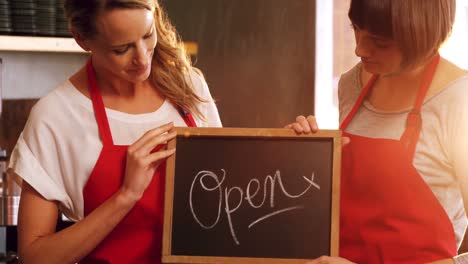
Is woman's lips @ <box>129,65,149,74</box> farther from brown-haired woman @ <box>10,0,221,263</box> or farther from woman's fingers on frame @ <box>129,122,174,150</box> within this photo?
woman's fingers on frame @ <box>129,122,174,150</box>

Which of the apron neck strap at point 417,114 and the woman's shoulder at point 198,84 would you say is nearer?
the apron neck strap at point 417,114

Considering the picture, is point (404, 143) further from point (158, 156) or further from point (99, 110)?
point (99, 110)

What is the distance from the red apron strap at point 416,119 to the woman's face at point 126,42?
0.51 meters

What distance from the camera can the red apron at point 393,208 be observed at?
1408 millimetres

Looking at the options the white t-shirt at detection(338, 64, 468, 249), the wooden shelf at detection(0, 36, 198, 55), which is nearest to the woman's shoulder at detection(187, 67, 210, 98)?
the white t-shirt at detection(338, 64, 468, 249)

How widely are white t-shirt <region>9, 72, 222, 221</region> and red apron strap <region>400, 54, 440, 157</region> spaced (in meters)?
0.52

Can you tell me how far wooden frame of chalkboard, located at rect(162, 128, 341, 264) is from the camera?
4.72 feet

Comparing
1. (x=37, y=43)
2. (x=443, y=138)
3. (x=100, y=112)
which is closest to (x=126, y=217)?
(x=100, y=112)

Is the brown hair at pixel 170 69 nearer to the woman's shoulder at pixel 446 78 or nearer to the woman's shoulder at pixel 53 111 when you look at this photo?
the woman's shoulder at pixel 53 111

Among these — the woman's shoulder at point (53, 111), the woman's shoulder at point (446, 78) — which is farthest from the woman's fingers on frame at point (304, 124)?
the woman's shoulder at point (53, 111)

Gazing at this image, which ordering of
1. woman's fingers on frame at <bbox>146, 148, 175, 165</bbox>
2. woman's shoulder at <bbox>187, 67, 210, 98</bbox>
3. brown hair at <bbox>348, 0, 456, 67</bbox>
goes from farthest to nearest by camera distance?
1. woman's shoulder at <bbox>187, 67, 210, 98</bbox>
2. woman's fingers on frame at <bbox>146, 148, 175, 165</bbox>
3. brown hair at <bbox>348, 0, 456, 67</bbox>

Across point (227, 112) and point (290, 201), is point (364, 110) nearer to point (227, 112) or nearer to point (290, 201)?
point (290, 201)

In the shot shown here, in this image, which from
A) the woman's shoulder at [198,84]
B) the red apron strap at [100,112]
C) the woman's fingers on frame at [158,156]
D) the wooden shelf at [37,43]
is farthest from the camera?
the wooden shelf at [37,43]

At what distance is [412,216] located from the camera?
1.43 meters
